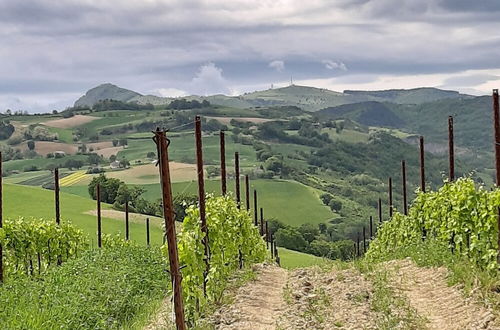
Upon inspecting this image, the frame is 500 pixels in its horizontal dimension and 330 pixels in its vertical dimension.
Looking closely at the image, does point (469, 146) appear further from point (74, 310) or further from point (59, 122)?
point (74, 310)

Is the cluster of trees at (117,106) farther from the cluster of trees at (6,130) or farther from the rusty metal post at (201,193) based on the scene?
the rusty metal post at (201,193)

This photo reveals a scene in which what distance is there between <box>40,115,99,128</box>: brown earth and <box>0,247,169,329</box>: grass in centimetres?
13157

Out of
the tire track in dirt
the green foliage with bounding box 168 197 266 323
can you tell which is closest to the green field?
the green foliage with bounding box 168 197 266 323

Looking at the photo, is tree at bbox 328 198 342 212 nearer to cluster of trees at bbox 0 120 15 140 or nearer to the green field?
the green field

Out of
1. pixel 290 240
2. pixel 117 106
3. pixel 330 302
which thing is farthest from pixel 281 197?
pixel 117 106

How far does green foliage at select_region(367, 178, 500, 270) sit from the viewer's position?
445 inches

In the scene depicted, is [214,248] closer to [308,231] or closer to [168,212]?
[168,212]

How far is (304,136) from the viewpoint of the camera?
154500 millimetres

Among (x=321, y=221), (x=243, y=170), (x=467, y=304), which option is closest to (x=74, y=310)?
(x=467, y=304)

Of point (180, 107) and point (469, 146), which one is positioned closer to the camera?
point (180, 107)

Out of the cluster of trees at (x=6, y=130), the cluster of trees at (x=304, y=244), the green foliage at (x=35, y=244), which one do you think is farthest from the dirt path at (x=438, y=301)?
the cluster of trees at (x=6, y=130)

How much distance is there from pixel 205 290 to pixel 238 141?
121544 mm

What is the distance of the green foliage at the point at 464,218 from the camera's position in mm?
11297

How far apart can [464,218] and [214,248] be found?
4865mm
